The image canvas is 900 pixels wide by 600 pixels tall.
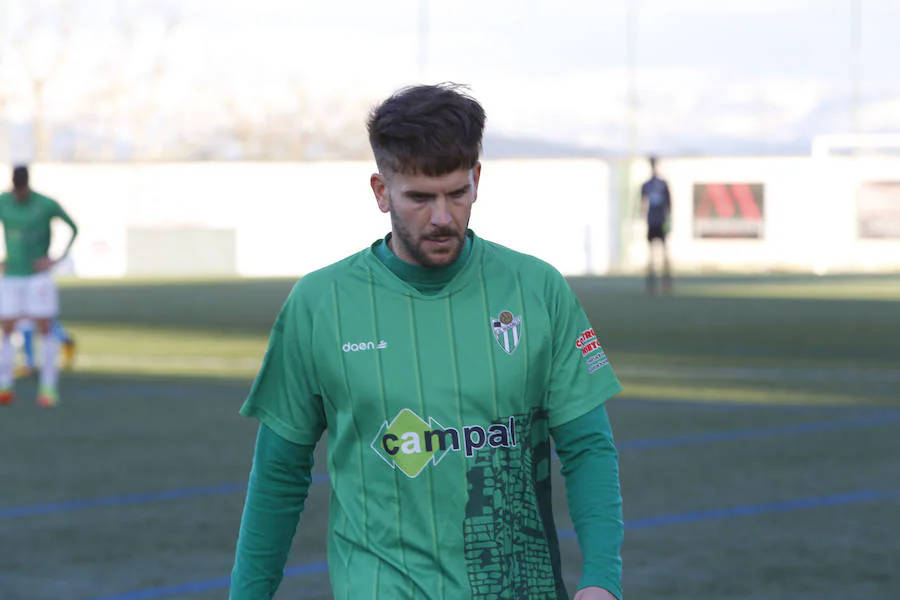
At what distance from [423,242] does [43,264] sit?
1118 centimetres

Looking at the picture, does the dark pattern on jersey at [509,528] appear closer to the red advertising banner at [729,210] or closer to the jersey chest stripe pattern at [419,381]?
the jersey chest stripe pattern at [419,381]

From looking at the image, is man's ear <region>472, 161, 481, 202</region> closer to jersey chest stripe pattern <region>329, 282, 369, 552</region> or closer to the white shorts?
jersey chest stripe pattern <region>329, 282, 369, 552</region>

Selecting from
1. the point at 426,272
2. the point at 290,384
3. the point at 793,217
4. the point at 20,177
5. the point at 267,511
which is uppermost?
the point at 20,177

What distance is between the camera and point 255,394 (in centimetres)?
351

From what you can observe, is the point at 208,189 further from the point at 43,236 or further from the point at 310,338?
the point at 310,338

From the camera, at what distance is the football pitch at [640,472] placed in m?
7.39

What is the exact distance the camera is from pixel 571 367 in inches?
135

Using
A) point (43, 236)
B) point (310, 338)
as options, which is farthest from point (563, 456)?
point (43, 236)

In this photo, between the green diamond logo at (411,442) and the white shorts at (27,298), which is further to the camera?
the white shorts at (27,298)

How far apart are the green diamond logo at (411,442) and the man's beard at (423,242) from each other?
29cm

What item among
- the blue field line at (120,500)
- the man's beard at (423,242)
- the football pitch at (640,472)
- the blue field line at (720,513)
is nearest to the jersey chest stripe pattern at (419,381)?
the man's beard at (423,242)

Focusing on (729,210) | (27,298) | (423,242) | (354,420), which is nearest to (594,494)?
(354,420)

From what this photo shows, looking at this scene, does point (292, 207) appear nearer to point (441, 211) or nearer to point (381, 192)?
point (381, 192)

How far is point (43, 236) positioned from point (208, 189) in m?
35.8
